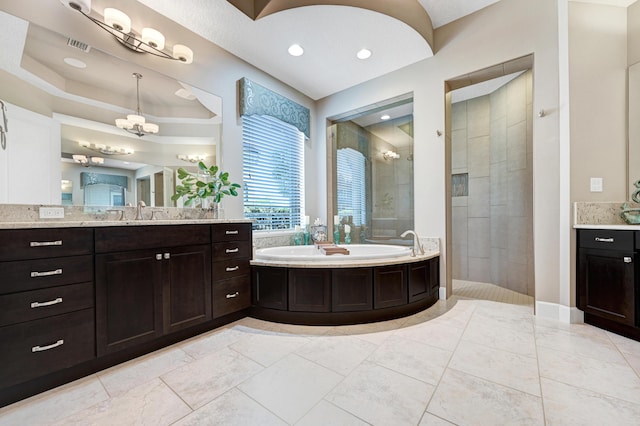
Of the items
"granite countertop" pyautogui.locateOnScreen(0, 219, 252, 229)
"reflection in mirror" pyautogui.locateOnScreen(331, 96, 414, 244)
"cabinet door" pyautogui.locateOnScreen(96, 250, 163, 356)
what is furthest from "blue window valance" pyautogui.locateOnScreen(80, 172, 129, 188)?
"reflection in mirror" pyautogui.locateOnScreen(331, 96, 414, 244)

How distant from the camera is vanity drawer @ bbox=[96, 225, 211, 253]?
1752mm


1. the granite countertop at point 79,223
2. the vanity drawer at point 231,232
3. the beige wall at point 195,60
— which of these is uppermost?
the beige wall at point 195,60

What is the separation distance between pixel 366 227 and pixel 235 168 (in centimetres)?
202

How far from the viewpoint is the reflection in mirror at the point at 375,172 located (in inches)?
141

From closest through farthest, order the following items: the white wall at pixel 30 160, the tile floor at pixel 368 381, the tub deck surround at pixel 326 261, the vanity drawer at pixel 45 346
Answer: the tile floor at pixel 368 381 < the vanity drawer at pixel 45 346 < the white wall at pixel 30 160 < the tub deck surround at pixel 326 261

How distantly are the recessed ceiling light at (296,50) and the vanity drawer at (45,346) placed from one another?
9.70 ft

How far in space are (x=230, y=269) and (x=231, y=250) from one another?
0.57 ft

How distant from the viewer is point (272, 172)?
3.57 meters

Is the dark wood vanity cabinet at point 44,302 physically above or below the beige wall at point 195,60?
below

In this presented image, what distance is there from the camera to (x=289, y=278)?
2432 mm

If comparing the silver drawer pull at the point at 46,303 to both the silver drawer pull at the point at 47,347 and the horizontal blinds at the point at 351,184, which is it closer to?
the silver drawer pull at the point at 47,347

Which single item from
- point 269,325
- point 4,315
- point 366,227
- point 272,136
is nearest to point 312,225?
point 366,227

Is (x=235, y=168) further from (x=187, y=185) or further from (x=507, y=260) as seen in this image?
(x=507, y=260)

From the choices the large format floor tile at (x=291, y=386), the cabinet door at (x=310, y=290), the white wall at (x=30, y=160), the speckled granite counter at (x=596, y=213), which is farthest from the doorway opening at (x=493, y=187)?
the white wall at (x=30, y=160)
